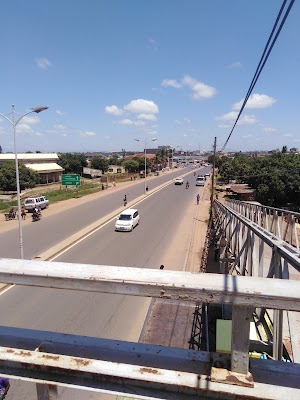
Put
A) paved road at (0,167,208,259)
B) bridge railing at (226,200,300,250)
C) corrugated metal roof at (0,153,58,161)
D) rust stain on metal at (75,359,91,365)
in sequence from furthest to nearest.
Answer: corrugated metal roof at (0,153,58,161)
paved road at (0,167,208,259)
bridge railing at (226,200,300,250)
rust stain on metal at (75,359,91,365)

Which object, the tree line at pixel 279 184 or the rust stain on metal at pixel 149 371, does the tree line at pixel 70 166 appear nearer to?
the tree line at pixel 279 184

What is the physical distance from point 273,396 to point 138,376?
0.66 meters

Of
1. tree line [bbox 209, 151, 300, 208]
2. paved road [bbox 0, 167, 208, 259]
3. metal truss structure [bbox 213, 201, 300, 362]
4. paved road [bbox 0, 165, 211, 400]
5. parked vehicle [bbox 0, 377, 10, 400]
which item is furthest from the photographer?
tree line [bbox 209, 151, 300, 208]

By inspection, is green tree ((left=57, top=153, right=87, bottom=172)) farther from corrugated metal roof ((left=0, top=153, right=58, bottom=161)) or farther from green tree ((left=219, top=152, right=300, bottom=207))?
green tree ((left=219, top=152, right=300, bottom=207))

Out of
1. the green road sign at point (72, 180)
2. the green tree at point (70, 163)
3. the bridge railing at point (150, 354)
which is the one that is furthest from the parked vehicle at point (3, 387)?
the green tree at point (70, 163)

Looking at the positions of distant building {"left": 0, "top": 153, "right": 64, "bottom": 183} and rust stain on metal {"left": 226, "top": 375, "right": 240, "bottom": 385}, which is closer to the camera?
rust stain on metal {"left": 226, "top": 375, "right": 240, "bottom": 385}

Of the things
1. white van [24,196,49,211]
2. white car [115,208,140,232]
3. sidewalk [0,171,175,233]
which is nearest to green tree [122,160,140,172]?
sidewalk [0,171,175,233]

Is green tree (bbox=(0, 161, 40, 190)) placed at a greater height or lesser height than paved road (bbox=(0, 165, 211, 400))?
greater

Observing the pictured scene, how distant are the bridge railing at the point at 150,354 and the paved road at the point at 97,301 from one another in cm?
175

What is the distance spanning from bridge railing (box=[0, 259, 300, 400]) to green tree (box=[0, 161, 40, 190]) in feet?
183

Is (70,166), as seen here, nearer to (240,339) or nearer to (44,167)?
(44,167)

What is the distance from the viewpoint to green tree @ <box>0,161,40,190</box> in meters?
53.7

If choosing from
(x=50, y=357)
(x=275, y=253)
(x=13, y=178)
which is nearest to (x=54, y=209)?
(x=13, y=178)

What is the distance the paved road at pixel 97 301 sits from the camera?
10086 mm
